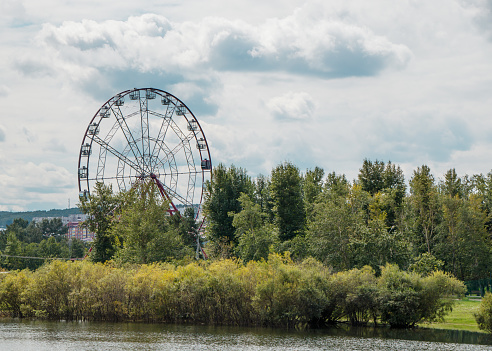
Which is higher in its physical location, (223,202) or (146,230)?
(223,202)

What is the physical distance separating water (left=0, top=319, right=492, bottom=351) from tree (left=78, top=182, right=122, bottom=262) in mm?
24972

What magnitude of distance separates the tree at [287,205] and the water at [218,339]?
24.1 m

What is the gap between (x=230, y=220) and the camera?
84.3 meters

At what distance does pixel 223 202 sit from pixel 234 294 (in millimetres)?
28819

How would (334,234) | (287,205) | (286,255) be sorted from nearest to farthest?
(286,255)
(334,234)
(287,205)

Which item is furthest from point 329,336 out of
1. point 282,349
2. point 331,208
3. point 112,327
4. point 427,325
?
point 331,208

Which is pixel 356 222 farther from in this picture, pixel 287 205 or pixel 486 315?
pixel 486 315

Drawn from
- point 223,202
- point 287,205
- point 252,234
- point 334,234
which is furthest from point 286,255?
point 223,202

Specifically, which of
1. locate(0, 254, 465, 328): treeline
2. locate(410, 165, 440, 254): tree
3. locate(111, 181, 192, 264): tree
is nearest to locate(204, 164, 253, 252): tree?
locate(111, 181, 192, 264): tree

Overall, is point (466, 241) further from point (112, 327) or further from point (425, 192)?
point (112, 327)

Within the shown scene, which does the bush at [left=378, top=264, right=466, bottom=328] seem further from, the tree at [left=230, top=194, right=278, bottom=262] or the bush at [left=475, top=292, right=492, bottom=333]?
the tree at [left=230, top=194, right=278, bottom=262]

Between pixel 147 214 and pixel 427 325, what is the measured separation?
117 feet

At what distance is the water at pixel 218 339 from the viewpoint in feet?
142

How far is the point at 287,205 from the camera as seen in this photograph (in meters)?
78.6
